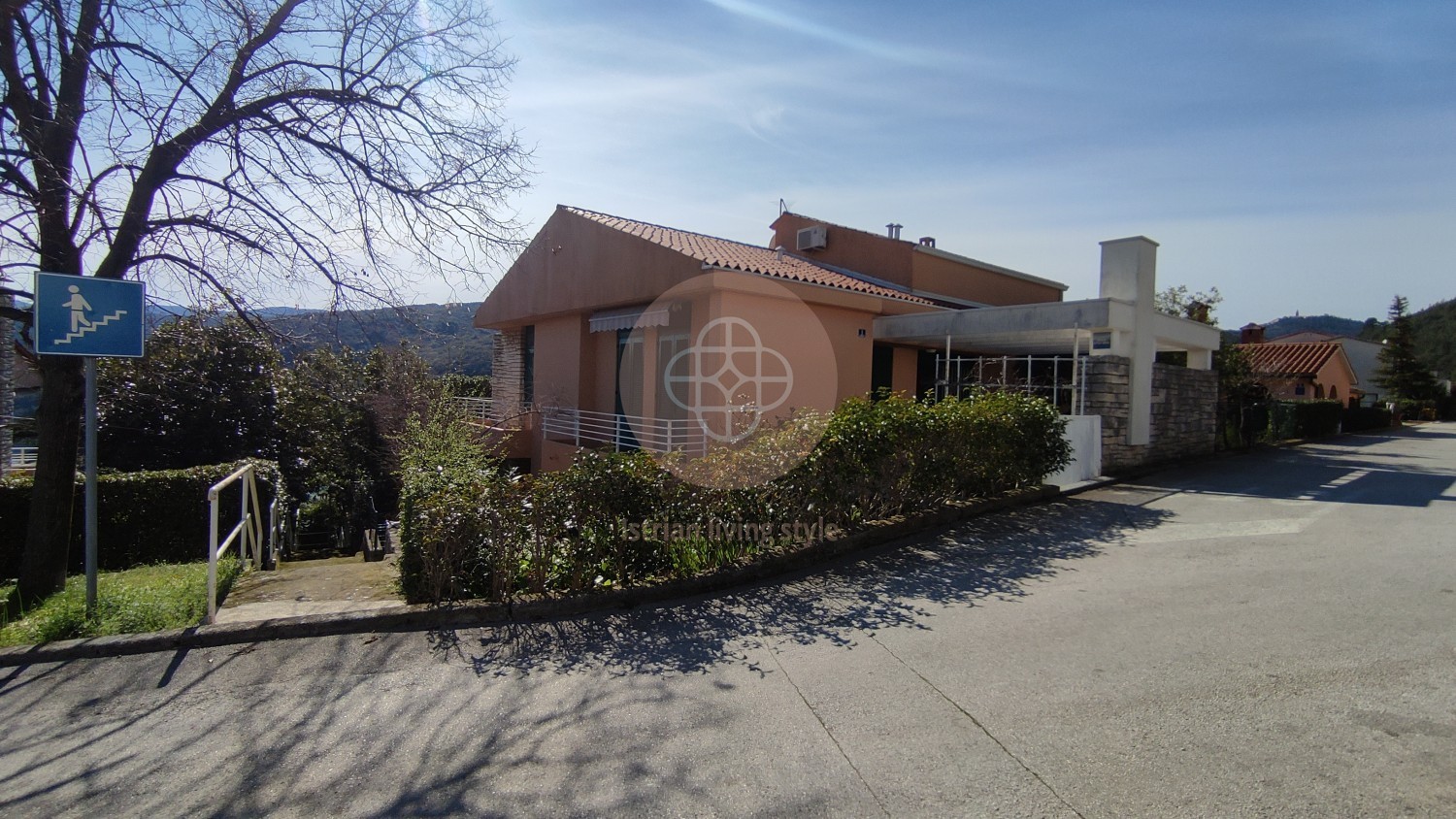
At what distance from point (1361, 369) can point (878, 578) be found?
6112 cm

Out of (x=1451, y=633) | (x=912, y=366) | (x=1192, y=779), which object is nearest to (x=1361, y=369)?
(x=912, y=366)

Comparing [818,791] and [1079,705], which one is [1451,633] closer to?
[1079,705]

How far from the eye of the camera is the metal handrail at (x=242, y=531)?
493 cm

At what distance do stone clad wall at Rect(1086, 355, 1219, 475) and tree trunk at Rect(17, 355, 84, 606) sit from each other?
13029 millimetres

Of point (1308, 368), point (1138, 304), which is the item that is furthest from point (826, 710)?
point (1308, 368)

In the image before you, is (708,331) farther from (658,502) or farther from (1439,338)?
(1439,338)

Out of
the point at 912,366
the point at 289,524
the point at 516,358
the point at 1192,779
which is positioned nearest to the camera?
the point at 1192,779

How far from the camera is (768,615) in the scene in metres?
5.36

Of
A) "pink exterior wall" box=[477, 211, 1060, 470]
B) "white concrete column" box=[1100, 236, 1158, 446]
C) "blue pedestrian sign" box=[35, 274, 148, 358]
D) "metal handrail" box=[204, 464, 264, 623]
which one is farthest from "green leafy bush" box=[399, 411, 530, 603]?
"white concrete column" box=[1100, 236, 1158, 446]

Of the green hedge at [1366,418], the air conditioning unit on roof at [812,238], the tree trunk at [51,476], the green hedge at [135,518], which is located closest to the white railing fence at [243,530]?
the green hedge at [135,518]

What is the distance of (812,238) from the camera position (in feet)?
60.4

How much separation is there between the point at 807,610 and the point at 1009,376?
1201 cm

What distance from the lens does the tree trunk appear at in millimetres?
6281

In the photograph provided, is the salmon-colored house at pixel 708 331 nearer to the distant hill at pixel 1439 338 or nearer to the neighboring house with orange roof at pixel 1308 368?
the neighboring house with orange roof at pixel 1308 368
